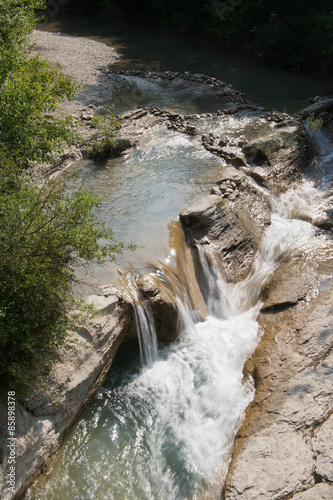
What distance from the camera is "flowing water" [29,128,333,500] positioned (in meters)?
5.57

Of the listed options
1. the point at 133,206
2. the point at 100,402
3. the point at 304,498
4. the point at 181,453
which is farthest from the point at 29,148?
the point at 304,498

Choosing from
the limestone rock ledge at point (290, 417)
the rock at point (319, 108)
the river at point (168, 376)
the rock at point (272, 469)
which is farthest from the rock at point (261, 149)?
the rock at point (272, 469)

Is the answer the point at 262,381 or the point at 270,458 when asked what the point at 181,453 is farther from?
the point at 262,381

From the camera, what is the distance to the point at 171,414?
6.57 m

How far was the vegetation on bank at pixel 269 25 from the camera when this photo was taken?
19.1 meters

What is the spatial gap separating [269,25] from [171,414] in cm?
2007

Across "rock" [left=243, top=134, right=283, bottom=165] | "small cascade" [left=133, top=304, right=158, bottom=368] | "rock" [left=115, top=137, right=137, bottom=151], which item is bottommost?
"small cascade" [left=133, top=304, right=158, bottom=368]

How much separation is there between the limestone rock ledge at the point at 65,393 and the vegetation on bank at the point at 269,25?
16431 mm

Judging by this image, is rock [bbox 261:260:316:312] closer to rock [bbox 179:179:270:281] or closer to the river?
the river

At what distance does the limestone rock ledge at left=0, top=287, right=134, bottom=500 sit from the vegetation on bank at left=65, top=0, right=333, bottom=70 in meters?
16.4

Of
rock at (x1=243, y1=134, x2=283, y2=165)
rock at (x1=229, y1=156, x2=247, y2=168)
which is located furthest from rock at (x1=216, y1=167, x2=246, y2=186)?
rock at (x1=243, y1=134, x2=283, y2=165)

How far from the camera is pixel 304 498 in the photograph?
4832 mm

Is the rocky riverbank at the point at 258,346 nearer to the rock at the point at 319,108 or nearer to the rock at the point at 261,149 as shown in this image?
the rock at the point at 261,149

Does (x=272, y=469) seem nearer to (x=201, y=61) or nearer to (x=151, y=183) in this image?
(x=151, y=183)
